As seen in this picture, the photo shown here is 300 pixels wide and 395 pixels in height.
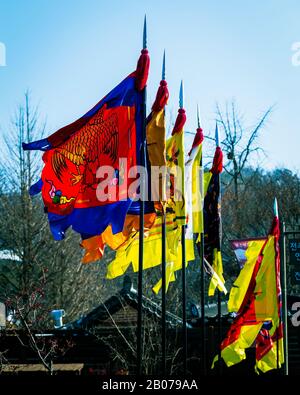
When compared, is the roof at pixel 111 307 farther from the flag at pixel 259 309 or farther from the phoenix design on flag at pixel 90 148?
the phoenix design on flag at pixel 90 148

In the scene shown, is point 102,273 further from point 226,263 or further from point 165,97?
point 165,97

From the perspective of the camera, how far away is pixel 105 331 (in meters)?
25.7

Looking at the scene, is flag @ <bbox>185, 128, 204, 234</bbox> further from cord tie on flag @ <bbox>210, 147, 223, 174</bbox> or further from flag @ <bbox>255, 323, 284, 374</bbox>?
flag @ <bbox>255, 323, 284, 374</bbox>

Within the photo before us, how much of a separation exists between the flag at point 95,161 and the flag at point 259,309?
17.1 ft

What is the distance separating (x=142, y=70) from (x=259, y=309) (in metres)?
6.70

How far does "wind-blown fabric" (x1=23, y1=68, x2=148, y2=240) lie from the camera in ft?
36.4

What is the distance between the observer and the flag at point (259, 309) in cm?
1528

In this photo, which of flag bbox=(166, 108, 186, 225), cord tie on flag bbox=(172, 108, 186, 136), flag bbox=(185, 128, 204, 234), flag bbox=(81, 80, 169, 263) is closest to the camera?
flag bbox=(81, 80, 169, 263)

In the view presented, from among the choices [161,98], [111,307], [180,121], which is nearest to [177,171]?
[180,121]

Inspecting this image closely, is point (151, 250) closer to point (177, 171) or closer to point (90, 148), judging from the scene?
point (177, 171)

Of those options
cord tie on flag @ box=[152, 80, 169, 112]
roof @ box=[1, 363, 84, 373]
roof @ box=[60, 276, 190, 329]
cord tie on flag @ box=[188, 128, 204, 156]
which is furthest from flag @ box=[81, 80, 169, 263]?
roof @ box=[60, 276, 190, 329]

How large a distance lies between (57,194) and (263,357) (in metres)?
6.95

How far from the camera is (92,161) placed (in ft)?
37.3

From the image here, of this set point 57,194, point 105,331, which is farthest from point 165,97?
point 105,331
